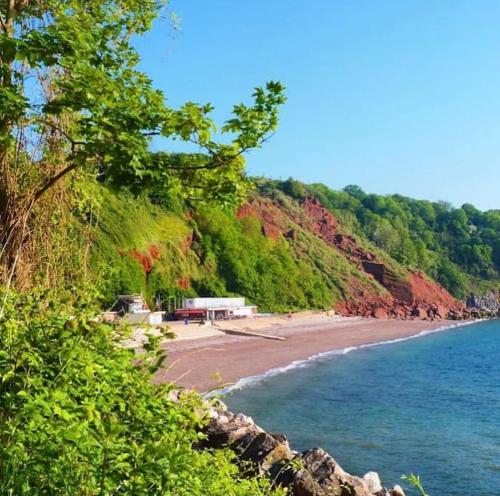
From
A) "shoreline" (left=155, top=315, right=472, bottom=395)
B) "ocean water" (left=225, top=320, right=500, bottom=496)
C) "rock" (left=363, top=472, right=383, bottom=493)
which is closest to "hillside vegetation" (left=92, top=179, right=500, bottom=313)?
"shoreline" (left=155, top=315, right=472, bottom=395)

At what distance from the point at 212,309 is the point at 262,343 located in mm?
12760

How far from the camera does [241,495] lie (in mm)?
4562

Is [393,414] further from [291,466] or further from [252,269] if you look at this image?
[252,269]

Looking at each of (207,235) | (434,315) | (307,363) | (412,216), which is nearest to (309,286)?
(207,235)

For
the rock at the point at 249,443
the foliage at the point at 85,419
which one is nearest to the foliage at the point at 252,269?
the rock at the point at 249,443

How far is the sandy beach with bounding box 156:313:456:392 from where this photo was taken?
34000 millimetres

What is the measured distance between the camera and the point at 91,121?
14.5 feet

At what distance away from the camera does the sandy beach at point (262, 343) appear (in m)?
34.0

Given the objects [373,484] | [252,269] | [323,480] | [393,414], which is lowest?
[393,414]

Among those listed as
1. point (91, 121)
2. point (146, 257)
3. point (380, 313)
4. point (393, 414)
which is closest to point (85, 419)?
point (91, 121)

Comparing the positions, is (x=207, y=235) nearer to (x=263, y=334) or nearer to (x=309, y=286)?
(x=309, y=286)

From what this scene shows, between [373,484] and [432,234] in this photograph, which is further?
[432,234]

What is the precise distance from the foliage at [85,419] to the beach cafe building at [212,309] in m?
54.0

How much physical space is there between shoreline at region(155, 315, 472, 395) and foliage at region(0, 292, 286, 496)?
12.9 m
